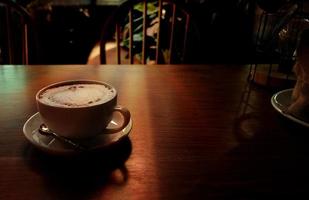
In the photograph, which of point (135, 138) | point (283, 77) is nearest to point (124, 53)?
point (283, 77)

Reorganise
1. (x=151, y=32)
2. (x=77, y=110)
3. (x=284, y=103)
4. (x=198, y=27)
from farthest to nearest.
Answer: (x=151, y=32) < (x=198, y=27) < (x=284, y=103) < (x=77, y=110)

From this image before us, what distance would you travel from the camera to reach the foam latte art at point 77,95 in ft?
1.66

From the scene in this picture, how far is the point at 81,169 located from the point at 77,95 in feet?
0.42

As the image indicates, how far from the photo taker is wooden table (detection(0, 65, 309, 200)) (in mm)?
443

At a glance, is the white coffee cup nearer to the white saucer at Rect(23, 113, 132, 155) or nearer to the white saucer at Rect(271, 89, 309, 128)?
the white saucer at Rect(23, 113, 132, 155)

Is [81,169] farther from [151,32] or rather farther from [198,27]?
[151,32]

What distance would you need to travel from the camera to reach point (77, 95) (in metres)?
0.54

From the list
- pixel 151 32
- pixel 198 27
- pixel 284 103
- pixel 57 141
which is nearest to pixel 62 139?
pixel 57 141

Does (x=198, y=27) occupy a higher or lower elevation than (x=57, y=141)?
higher

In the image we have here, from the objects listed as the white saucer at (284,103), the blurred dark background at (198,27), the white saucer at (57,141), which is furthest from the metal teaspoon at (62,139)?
the blurred dark background at (198,27)

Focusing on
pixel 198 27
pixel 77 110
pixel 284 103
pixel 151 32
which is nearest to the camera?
pixel 77 110

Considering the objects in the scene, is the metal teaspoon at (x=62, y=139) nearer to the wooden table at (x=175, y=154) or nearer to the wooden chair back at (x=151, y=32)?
the wooden table at (x=175, y=154)

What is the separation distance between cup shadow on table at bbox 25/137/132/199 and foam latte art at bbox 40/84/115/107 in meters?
0.08

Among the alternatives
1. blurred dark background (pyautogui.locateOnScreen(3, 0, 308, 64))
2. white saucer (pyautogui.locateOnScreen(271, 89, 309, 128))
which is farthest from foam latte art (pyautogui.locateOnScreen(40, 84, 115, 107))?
blurred dark background (pyautogui.locateOnScreen(3, 0, 308, 64))
